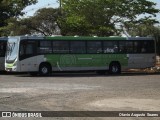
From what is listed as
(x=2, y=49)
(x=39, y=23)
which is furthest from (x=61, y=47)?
(x=39, y=23)

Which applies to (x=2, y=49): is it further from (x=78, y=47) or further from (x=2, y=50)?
(x=78, y=47)

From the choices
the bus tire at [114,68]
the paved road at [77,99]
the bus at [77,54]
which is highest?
the bus at [77,54]

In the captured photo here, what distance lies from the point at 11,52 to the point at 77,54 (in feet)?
15.3

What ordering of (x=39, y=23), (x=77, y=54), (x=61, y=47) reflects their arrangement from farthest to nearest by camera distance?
(x=39, y=23) → (x=77, y=54) → (x=61, y=47)

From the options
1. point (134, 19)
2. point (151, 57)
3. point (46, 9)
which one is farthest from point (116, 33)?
point (46, 9)

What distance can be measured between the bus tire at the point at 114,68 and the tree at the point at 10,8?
21.1 metres

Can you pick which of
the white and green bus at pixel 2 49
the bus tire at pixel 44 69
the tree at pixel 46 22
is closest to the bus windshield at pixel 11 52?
the white and green bus at pixel 2 49

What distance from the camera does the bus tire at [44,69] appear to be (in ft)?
101

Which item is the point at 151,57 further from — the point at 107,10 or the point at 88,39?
the point at 107,10

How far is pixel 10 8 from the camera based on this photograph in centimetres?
5403

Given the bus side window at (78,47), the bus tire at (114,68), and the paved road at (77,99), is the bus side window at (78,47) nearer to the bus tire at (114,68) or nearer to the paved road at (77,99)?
the bus tire at (114,68)

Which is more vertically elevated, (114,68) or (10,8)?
(10,8)

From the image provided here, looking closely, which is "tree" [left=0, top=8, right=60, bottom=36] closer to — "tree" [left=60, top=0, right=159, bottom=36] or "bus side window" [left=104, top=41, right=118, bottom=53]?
"tree" [left=60, top=0, right=159, bottom=36]

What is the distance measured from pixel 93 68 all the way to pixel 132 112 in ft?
65.8
